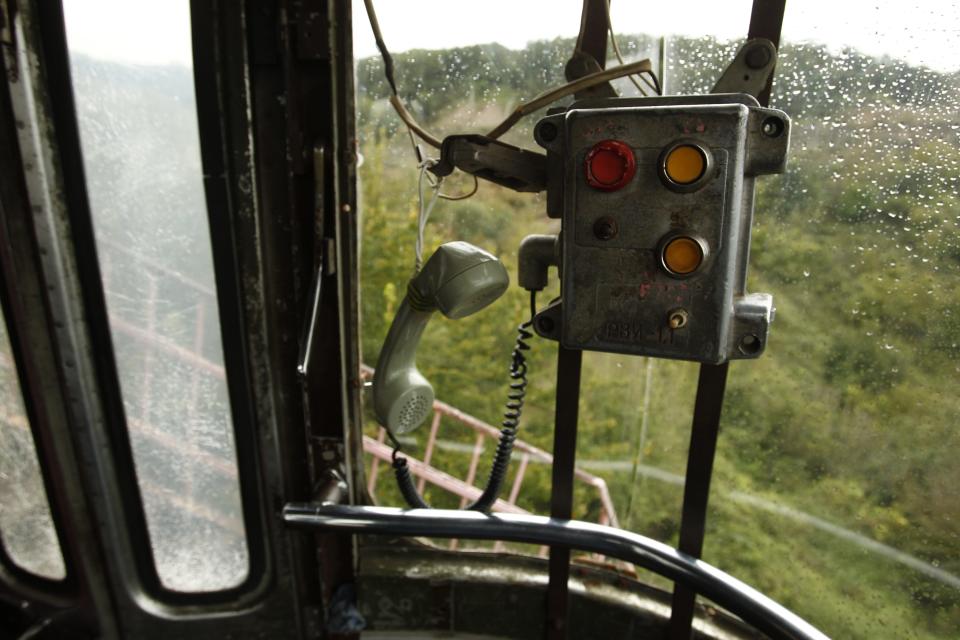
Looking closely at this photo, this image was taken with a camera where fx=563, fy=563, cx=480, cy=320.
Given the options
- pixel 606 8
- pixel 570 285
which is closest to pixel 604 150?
pixel 570 285

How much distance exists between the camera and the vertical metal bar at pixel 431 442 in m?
1.61

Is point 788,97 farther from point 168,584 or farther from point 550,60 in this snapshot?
point 168,584

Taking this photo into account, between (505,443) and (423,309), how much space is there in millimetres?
293

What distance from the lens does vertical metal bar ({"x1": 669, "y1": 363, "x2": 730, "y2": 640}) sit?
91cm

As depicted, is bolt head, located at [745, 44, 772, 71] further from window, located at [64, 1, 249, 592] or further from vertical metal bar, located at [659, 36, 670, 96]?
window, located at [64, 1, 249, 592]

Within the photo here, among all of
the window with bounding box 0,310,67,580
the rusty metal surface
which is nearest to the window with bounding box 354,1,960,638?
the rusty metal surface

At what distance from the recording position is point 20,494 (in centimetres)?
122

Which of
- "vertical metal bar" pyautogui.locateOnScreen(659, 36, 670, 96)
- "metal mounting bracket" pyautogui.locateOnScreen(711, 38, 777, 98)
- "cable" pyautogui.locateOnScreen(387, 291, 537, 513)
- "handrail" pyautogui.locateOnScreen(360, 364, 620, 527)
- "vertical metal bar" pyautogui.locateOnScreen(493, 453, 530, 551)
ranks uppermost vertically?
"vertical metal bar" pyautogui.locateOnScreen(659, 36, 670, 96)

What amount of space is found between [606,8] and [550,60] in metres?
0.24

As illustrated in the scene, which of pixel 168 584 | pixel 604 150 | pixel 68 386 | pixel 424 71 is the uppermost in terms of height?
pixel 424 71

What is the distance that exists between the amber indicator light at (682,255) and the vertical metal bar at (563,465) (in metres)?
0.29

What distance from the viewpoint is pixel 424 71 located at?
3.74 ft

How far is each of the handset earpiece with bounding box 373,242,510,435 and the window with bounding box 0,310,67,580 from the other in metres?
0.75

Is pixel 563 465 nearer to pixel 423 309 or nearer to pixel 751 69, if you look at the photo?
pixel 423 309
